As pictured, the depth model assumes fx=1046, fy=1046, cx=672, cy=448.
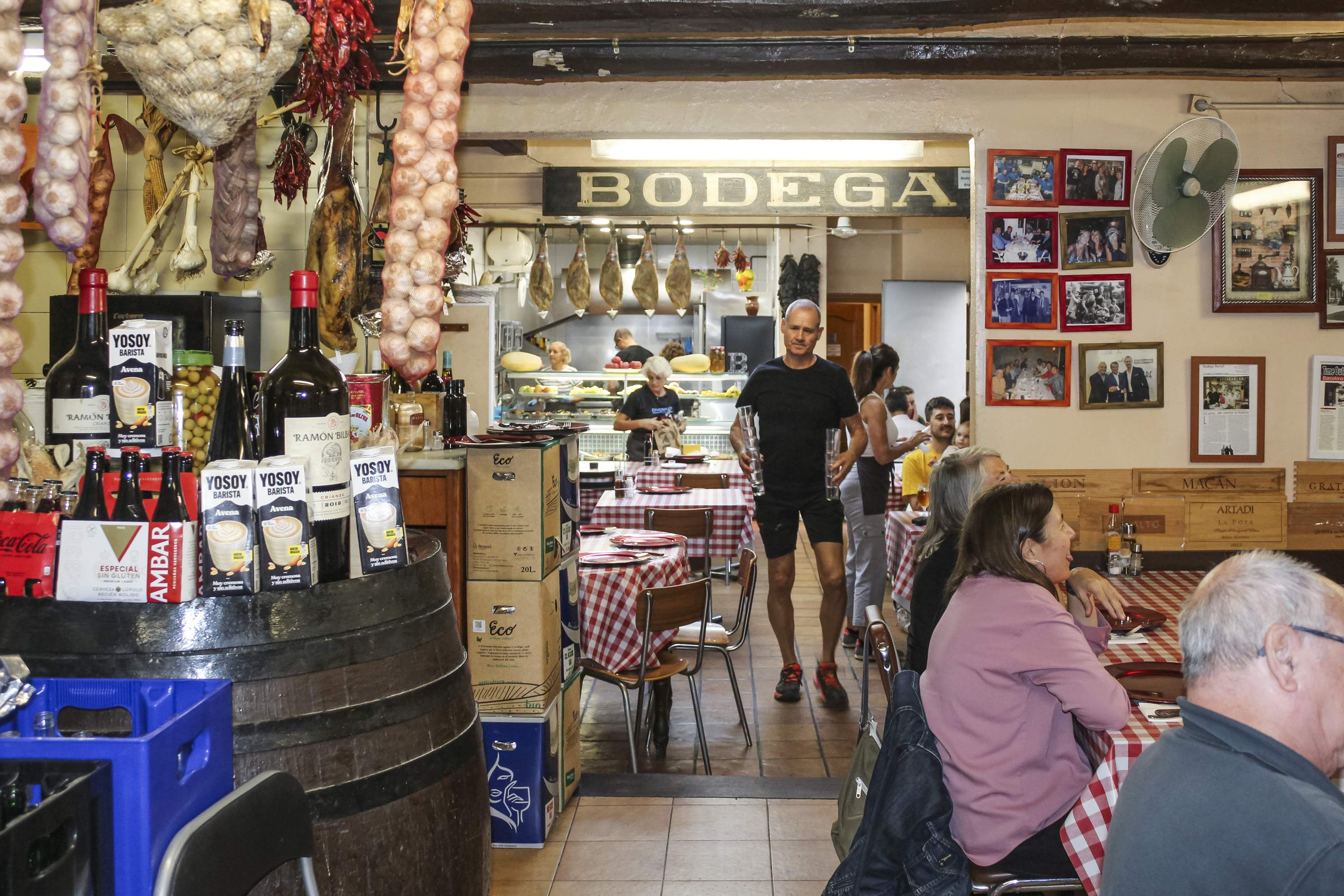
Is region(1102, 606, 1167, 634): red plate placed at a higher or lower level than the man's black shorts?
lower

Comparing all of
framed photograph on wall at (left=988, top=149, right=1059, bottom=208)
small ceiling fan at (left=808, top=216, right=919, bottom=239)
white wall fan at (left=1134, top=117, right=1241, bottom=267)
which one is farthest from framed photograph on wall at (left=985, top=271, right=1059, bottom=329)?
small ceiling fan at (left=808, top=216, right=919, bottom=239)

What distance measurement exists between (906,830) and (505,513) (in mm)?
1758

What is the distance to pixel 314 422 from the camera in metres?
1.89

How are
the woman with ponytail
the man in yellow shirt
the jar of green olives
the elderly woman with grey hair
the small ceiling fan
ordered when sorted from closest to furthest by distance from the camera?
the jar of green olives
the elderly woman with grey hair
the woman with ponytail
the man in yellow shirt
the small ceiling fan

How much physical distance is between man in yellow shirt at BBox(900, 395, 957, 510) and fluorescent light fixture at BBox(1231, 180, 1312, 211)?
6.22 ft

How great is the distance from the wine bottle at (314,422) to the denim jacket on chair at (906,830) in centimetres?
120

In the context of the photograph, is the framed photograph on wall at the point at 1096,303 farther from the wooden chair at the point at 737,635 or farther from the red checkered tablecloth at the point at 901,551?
the wooden chair at the point at 737,635

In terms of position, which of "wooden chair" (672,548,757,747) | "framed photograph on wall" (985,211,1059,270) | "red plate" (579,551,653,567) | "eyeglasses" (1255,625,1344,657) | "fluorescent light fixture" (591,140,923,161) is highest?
"fluorescent light fixture" (591,140,923,161)

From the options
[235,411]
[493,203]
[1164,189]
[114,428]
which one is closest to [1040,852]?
[235,411]

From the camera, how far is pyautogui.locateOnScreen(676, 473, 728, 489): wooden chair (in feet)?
25.1

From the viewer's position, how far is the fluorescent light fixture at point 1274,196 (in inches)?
177

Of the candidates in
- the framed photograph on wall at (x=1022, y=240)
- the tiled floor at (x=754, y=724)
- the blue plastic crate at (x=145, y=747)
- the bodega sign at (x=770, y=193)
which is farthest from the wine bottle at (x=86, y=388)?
the bodega sign at (x=770, y=193)

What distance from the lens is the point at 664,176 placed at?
6.36m

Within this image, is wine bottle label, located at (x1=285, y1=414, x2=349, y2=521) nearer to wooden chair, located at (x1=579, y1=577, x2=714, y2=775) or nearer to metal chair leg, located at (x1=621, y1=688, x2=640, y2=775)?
wooden chair, located at (x1=579, y1=577, x2=714, y2=775)
